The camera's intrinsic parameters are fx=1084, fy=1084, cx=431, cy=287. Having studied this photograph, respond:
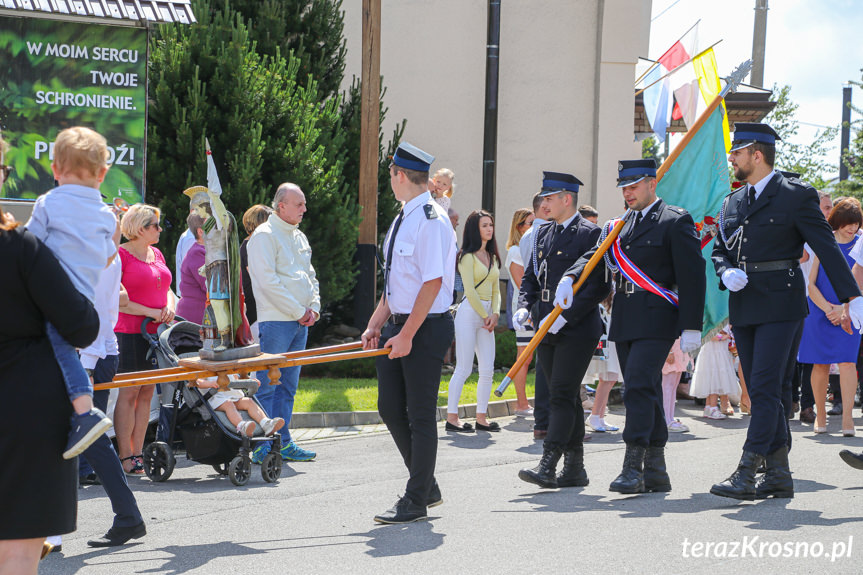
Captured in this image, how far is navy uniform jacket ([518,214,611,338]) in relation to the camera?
7.44 m

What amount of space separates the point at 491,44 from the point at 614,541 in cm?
1472

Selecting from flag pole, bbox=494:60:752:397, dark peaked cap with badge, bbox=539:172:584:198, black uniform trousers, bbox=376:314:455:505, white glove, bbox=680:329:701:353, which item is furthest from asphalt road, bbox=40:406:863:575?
dark peaked cap with badge, bbox=539:172:584:198

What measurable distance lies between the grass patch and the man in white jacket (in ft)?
5.97

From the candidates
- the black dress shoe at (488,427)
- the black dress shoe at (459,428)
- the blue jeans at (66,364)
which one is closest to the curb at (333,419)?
the black dress shoe at (459,428)

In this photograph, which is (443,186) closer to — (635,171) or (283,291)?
(283,291)

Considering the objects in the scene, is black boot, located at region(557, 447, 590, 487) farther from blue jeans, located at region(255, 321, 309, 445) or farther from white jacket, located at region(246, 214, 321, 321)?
white jacket, located at region(246, 214, 321, 321)

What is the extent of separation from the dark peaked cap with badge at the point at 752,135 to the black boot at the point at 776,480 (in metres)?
1.96

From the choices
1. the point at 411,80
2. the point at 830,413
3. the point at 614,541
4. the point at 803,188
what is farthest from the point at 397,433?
the point at 411,80

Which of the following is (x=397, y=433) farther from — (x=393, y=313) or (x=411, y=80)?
(x=411, y=80)

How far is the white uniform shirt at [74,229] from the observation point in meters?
4.41

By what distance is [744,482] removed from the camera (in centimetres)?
668

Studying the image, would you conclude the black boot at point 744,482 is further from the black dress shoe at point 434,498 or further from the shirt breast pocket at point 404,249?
the shirt breast pocket at point 404,249

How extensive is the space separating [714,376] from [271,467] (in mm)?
5635

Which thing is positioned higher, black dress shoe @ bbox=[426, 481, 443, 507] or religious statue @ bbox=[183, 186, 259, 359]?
religious statue @ bbox=[183, 186, 259, 359]
